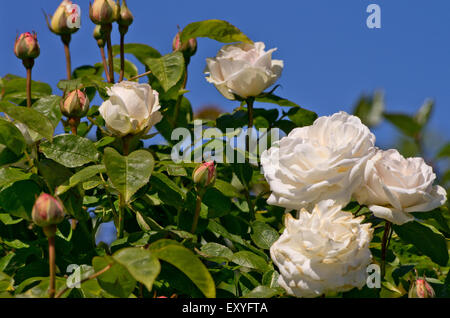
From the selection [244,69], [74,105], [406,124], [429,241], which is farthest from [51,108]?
[406,124]

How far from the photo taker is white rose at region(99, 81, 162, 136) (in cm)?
111

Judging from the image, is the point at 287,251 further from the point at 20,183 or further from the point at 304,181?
the point at 20,183

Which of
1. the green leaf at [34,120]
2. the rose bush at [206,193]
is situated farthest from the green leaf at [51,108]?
the green leaf at [34,120]

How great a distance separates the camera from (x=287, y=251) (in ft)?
2.89

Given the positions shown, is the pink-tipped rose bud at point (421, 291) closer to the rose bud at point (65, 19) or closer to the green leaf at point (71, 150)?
the green leaf at point (71, 150)

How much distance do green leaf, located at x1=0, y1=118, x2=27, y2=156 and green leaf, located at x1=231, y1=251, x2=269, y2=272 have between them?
18.7 inches

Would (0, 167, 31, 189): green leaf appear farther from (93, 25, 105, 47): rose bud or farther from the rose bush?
(93, 25, 105, 47): rose bud

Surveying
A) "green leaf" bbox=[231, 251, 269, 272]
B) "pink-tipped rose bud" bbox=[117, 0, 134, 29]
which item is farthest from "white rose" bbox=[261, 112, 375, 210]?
"pink-tipped rose bud" bbox=[117, 0, 134, 29]

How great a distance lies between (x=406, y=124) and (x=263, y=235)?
64 cm

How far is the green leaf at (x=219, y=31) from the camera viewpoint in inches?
52.3

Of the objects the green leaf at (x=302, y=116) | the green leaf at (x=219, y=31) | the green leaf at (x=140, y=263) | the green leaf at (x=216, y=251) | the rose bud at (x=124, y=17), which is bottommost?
the green leaf at (x=216, y=251)

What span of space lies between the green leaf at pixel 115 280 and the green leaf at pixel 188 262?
6 centimetres

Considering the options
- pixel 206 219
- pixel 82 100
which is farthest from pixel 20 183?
pixel 206 219
